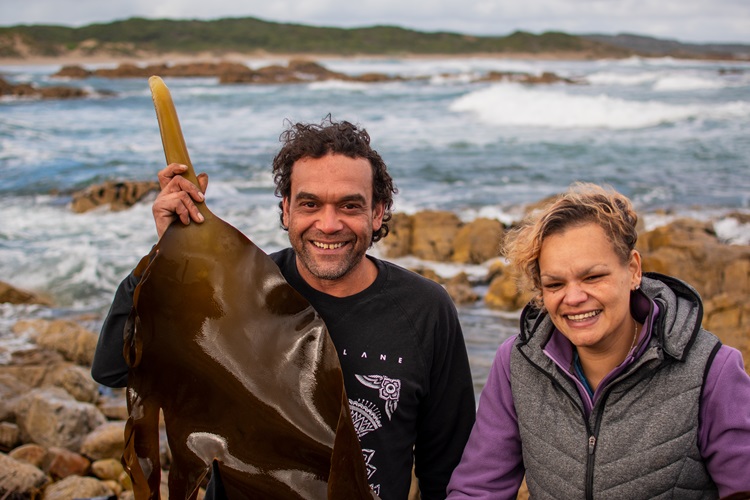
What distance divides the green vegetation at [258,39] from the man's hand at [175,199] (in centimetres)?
→ 8338

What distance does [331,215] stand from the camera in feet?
7.16

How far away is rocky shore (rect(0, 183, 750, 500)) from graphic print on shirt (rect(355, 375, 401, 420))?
6.16 feet

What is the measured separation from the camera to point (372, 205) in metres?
2.33

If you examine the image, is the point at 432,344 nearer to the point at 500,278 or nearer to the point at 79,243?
the point at 500,278

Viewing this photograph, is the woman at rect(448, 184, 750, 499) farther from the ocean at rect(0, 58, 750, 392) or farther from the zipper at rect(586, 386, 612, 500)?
the ocean at rect(0, 58, 750, 392)

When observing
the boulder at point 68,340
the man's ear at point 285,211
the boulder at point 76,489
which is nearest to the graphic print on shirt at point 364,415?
the man's ear at point 285,211

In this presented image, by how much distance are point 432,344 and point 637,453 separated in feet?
2.24

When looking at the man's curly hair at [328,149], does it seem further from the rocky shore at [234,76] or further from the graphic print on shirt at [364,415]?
the rocky shore at [234,76]

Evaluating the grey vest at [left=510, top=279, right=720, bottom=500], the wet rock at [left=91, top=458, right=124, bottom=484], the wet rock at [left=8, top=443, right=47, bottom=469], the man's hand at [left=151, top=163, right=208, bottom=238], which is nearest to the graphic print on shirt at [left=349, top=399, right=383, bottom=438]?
the grey vest at [left=510, top=279, right=720, bottom=500]

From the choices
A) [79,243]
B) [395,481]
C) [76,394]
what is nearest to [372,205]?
[395,481]

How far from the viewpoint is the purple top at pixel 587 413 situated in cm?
178

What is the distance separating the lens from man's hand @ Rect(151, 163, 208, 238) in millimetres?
1964

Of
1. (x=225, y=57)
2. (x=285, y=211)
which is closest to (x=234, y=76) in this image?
(x=225, y=57)

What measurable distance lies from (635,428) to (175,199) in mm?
1293
